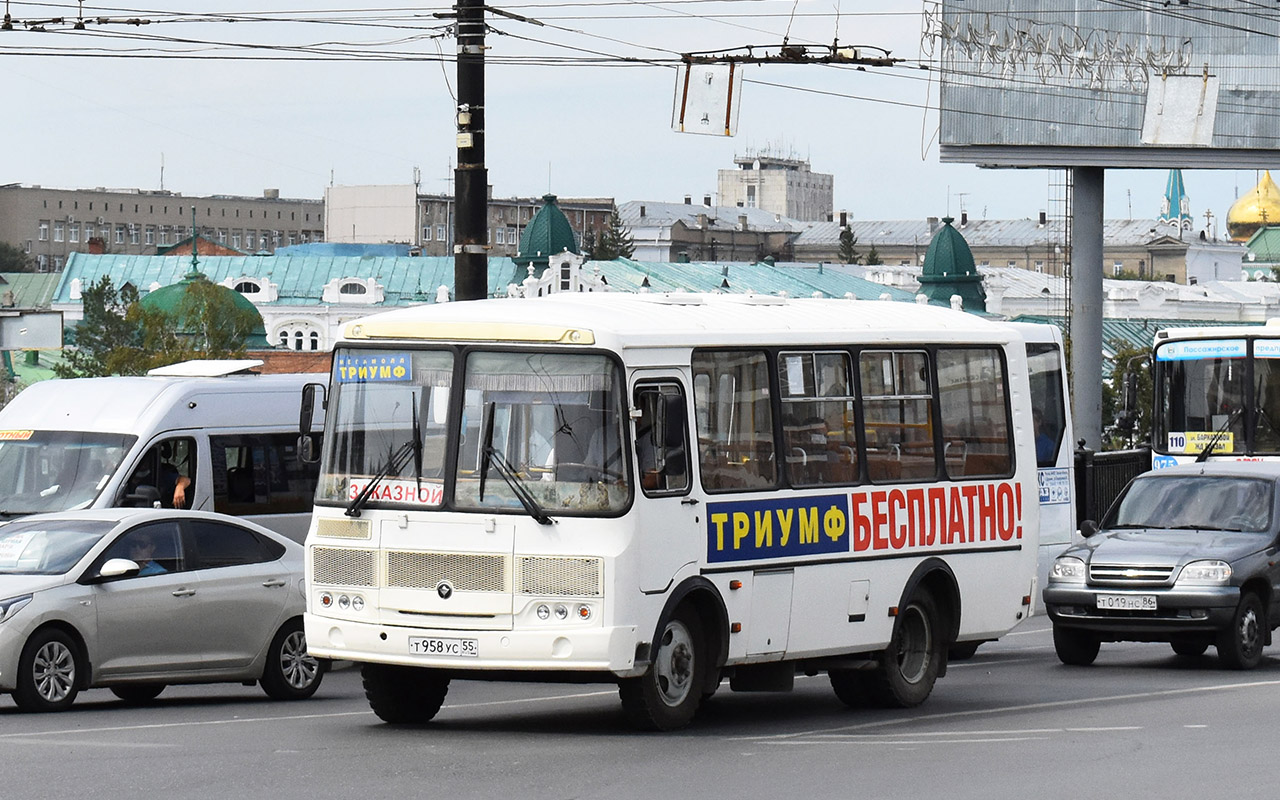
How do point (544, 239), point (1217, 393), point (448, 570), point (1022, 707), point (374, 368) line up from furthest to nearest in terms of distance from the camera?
point (544, 239) < point (1217, 393) < point (1022, 707) < point (374, 368) < point (448, 570)

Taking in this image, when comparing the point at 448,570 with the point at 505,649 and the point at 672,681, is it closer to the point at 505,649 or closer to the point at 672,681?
the point at 505,649

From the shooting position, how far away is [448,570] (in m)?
12.2

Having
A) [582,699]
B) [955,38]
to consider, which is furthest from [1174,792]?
[955,38]

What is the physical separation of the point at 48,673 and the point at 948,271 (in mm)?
100804

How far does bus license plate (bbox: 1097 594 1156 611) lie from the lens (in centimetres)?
1716

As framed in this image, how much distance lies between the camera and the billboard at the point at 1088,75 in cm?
4766

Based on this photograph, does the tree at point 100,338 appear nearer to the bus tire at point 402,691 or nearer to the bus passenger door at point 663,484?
the bus tire at point 402,691

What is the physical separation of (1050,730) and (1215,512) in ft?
19.6

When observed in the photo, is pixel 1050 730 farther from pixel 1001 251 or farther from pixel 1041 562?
pixel 1001 251

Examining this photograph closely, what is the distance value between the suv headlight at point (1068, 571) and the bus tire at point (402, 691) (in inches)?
252

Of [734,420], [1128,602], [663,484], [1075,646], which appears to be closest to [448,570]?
[663,484]

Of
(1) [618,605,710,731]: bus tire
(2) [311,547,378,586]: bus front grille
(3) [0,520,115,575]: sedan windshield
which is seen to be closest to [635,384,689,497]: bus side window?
(1) [618,605,710,731]: bus tire

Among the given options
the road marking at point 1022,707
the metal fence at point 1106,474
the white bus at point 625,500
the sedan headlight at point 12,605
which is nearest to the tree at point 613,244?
the metal fence at point 1106,474

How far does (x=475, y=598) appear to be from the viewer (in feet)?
39.8
